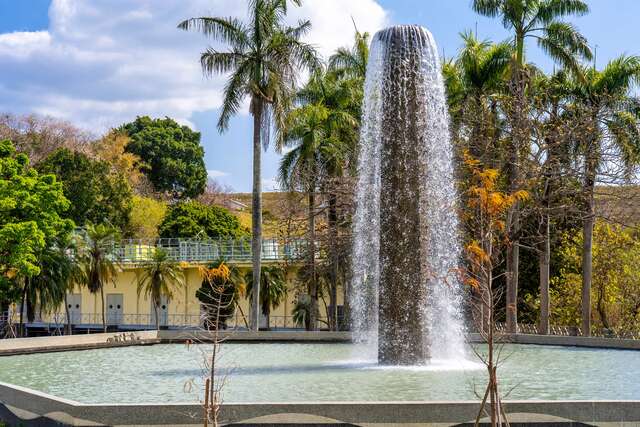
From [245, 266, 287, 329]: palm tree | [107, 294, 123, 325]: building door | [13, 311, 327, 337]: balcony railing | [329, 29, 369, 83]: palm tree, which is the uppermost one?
[329, 29, 369, 83]: palm tree

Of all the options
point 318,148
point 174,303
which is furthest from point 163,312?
point 318,148

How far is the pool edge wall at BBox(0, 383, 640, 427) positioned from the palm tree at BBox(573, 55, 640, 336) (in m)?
21.1

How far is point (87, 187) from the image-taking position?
58.2 m

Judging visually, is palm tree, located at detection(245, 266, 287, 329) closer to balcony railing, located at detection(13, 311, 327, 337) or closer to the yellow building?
the yellow building

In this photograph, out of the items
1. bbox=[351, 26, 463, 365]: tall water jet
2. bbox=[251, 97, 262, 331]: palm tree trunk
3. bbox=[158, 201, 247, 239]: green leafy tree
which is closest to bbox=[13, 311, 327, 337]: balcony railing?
bbox=[158, 201, 247, 239]: green leafy tree

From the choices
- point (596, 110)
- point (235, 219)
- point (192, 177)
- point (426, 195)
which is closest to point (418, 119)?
point (426, 195)

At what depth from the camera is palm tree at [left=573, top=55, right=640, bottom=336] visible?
102ft

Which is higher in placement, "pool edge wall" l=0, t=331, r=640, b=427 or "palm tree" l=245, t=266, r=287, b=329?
"palm tree" l=245, t=266, r=287, b=329

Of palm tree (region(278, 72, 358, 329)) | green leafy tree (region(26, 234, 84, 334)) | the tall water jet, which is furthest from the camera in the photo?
green leafy tree (region(26, 234, 84, 334))

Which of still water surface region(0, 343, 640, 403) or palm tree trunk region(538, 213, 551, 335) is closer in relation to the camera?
still water surface region(0, 343, 640, 403)

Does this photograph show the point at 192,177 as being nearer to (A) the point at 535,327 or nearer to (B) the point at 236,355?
(A) the point at 535,327

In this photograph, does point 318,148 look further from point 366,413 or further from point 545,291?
point 366,413

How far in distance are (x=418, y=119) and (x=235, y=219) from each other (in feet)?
154

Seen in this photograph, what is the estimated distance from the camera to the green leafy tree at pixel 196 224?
59125 millimetres
